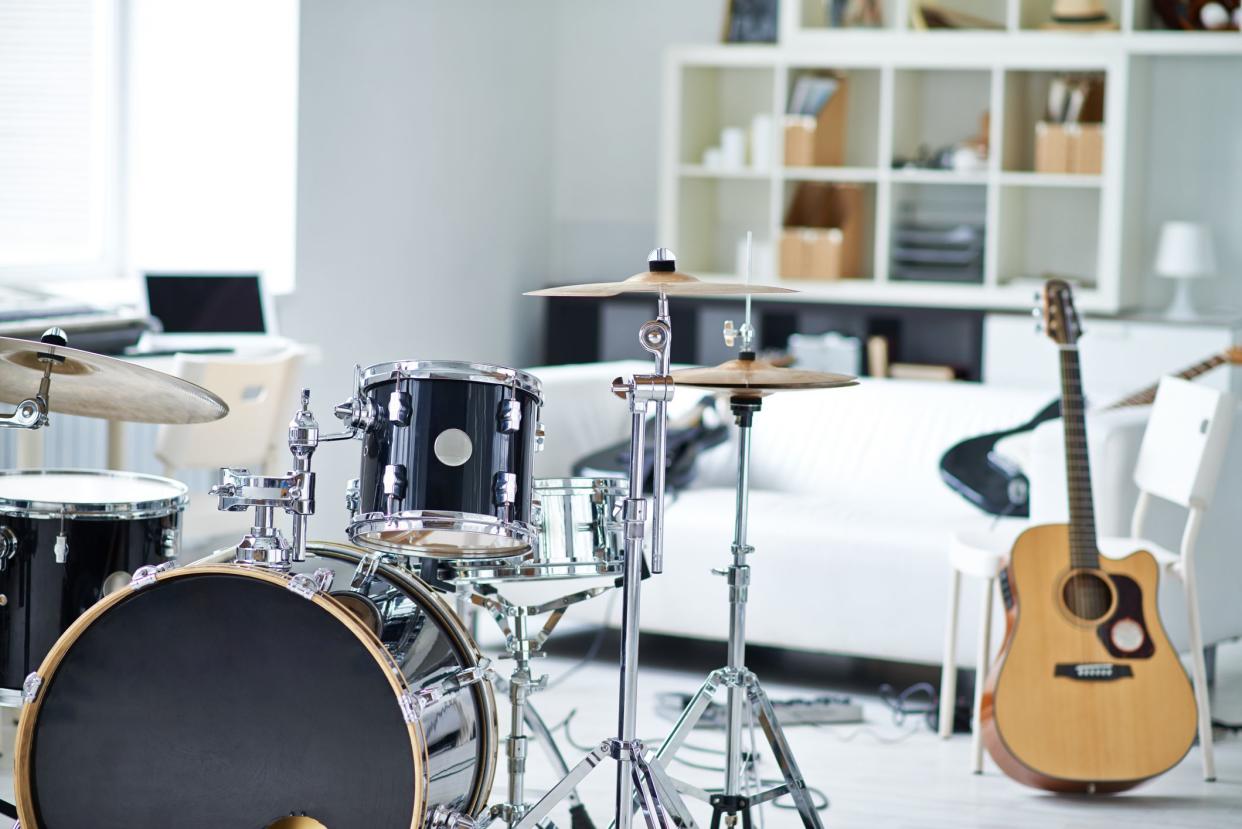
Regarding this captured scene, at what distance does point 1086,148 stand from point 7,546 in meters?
4.23

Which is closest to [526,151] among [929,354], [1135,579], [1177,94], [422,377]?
[929,354]

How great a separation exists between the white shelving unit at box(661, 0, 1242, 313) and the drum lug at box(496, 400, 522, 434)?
3529mm

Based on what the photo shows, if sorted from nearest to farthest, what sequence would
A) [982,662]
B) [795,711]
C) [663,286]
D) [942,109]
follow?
[663,286]
[982,662]
[795,711]
[942,109]

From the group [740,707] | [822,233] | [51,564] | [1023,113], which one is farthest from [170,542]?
[1023,113]

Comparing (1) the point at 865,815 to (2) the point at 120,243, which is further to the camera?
(2) the point at 120,243

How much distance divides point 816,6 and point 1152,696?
357 centimetres

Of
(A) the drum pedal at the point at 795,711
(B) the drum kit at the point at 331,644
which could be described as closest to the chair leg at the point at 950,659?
(A) the drum pedal at the point at 795,711

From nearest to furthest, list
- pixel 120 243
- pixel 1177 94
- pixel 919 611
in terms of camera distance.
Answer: pixel 919 611 < pixel 120 243 < pixel 1177 94

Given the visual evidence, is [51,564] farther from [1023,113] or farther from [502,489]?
[1023,113]

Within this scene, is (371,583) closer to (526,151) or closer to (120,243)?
(120,243)

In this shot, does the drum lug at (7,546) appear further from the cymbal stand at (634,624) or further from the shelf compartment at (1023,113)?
the shelf compartment at (1023,113)

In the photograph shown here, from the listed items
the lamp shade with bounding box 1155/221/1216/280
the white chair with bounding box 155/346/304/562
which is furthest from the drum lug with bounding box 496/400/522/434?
the lamp shade with bounding box 1155/221/1216/280

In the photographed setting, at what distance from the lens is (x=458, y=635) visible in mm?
2383

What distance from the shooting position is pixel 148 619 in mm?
2271
